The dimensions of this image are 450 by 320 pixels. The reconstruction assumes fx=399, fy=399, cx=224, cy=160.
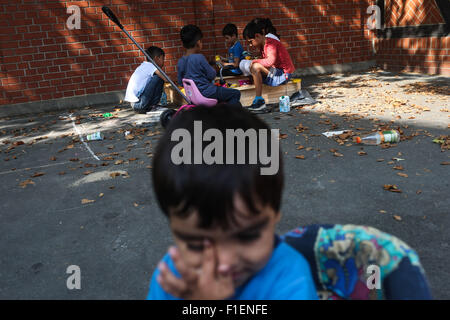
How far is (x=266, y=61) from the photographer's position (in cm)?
772

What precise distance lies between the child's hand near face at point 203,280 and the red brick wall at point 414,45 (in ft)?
33.2

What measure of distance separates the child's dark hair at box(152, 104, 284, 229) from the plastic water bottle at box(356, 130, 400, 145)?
419 cm

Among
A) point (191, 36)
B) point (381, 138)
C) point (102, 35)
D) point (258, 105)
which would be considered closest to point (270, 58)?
point (258, 105)

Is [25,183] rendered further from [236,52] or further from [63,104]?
[236,52]

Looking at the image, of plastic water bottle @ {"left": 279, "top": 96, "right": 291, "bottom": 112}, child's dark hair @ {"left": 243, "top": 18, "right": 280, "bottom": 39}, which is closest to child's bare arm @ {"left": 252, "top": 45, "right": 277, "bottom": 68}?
child's dark hair @ {"left": 243, "top": 18, "right": 280, "bottom": 39}

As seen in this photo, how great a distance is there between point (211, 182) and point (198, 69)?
6.04 metres

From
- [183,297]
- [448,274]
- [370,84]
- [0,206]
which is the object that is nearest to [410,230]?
[448,274]

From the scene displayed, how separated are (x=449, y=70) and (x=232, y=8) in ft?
17.9

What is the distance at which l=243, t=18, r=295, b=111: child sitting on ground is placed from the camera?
767cm

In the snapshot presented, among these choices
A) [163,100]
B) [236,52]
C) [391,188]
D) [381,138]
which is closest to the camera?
[391,188]

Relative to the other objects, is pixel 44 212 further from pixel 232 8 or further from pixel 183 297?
pixel 232 8

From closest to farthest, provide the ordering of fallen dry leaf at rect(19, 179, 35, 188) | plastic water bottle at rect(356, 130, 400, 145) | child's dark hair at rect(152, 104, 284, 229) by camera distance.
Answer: child's dark hair at rect(152, 104, 284, 229) < fallen dry leaf at rect(19, 179, 35, 188) < plastic water bottle at rect(356, 130, 400, 145)

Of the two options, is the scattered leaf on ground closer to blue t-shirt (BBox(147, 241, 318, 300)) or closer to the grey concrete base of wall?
blue t-shirt (BBox(147, 241, 318, 300))

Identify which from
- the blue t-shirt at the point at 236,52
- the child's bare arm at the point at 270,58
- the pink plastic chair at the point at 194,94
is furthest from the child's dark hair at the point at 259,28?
the pink plastic chair at the point at 194,94
